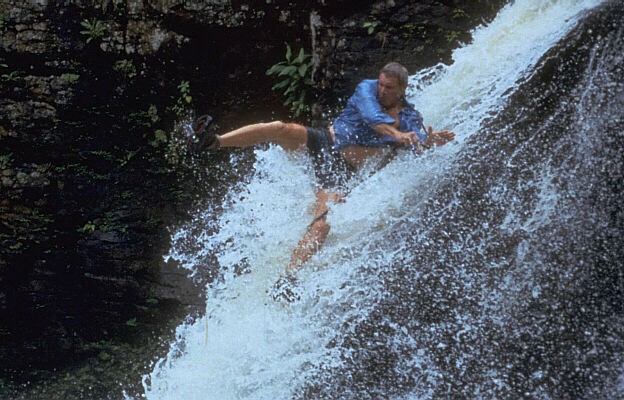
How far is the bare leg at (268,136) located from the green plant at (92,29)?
108 inches

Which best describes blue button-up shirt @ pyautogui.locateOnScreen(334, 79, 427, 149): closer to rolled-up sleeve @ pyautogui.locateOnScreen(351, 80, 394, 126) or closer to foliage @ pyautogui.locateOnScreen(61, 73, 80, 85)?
rolled-up sleeve @ pyautogui.locateOnScreen(351, 80, 394, 126)

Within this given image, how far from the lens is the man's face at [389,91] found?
523cm

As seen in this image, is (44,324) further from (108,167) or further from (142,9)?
(142,9)

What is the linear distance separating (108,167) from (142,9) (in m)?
1.75

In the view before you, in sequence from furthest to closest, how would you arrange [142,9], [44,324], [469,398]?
[44,324] → [142,9] → [469,398]

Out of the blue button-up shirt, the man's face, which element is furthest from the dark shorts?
the man's face

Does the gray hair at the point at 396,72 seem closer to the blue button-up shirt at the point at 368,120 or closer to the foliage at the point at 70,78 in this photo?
the blue button-up shirt at the point at 368,120

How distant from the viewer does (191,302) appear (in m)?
7.42

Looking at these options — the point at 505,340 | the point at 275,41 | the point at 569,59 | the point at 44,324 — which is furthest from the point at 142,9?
the point at 505,340

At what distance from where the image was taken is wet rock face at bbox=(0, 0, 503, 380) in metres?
7.21

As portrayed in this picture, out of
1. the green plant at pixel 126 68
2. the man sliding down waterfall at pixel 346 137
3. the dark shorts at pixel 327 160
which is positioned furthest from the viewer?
the green plant at pixel 126 68

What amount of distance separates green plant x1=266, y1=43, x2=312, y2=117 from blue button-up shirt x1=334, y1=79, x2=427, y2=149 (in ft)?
5.73

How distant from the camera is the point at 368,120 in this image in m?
5.26

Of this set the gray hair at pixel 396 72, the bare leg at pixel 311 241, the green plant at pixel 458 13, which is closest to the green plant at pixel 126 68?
the bare leg at pixel 311 241
